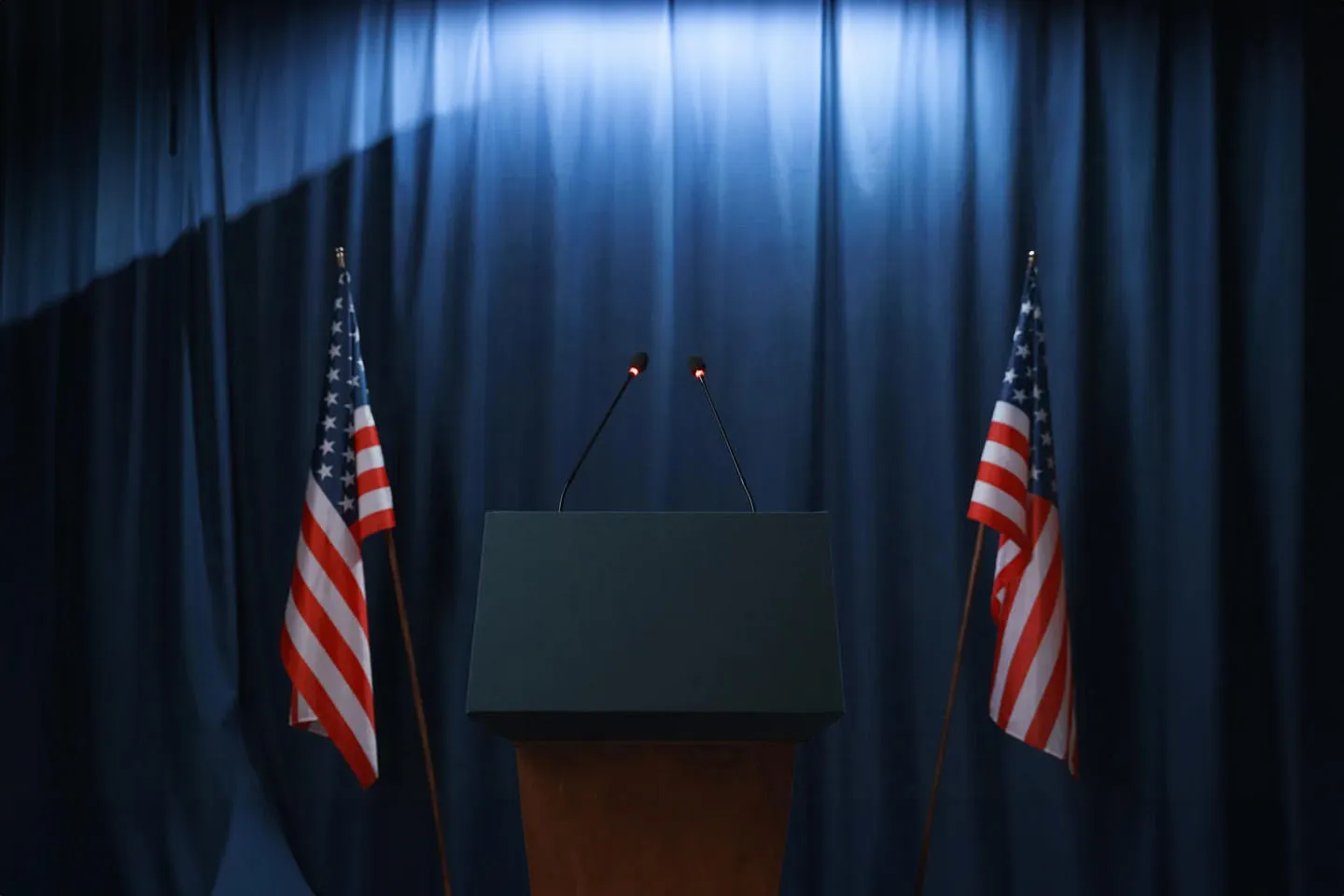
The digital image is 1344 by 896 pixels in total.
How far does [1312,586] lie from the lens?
13.1 feet

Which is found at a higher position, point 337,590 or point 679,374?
point 679,374

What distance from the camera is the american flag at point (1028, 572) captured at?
3.52 metres

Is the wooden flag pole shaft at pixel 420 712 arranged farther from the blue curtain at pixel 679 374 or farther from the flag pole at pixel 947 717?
the flag pole at pixel 947 717

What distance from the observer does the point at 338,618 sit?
3527 mm

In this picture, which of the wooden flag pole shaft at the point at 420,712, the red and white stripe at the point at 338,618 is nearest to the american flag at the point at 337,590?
the red and white stripe at the point at 338,618

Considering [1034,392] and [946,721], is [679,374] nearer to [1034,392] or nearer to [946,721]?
[1034,392]

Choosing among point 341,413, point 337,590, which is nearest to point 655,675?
point 337,590

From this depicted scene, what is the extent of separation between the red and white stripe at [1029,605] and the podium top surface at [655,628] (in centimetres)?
141

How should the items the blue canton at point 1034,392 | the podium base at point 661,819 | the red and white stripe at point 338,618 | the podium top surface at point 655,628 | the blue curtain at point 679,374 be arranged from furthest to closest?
the blue curtain at point 679,374 < the blue canton at point 1034,392 < the red and white stripe at point 338,618 < the podium base at point 661,819 < the podium top surface at point 655,628

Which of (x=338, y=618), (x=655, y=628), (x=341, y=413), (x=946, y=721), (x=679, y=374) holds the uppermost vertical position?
(x=679, y=374)

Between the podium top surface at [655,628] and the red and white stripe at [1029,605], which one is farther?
the red and white stripe at [1029,605]

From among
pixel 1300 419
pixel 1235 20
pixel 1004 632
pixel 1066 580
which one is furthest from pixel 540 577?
pixel 1235 20

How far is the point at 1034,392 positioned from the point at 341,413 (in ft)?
6.59

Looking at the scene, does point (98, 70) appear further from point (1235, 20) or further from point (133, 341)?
point (1235, 20)
